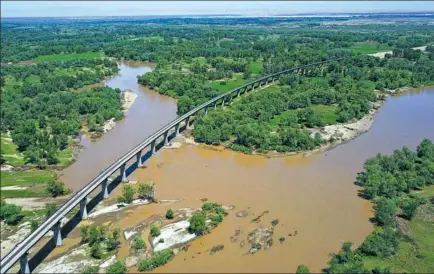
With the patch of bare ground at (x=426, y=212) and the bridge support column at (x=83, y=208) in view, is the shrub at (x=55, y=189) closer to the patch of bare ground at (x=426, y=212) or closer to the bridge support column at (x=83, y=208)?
the bridge support column at (x=83, y=208)

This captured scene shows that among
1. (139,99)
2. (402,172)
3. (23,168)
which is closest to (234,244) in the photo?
(402,172)

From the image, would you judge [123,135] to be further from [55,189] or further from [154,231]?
[154,231]

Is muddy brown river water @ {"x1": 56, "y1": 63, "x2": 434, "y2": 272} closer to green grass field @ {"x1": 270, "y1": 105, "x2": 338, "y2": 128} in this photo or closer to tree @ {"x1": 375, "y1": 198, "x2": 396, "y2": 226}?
tree @ {"x1": 375, "y1": 198, "x2": 396, "y2": 226}

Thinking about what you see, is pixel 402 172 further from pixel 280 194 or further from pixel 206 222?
pixel 206 222

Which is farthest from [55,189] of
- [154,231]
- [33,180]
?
[154,231]

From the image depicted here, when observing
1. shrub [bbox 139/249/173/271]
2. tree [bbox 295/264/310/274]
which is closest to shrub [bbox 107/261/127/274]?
shrub [bbox 139/249/173/271]

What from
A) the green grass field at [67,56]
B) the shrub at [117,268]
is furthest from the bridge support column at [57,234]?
the green grass field at [67,56]
